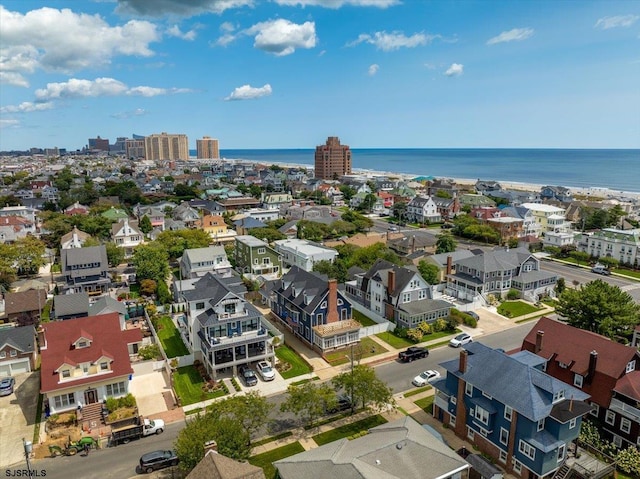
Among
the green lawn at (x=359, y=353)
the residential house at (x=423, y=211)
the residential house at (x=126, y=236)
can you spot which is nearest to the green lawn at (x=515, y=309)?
the green lawn at (x=359, y=353)

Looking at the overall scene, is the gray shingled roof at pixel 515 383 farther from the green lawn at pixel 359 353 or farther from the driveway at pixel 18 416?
the driveway at pixel 18 416

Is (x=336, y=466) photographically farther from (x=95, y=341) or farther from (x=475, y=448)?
(x=95, y=341)

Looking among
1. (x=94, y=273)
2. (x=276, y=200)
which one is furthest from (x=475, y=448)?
(x=276, y=200)

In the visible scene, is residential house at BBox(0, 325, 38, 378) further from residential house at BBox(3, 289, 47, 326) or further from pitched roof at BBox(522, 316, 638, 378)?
pitched roof at BBox(522, 316, 638, 378)

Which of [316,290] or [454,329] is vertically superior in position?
[316,290]

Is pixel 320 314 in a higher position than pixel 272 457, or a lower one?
higher

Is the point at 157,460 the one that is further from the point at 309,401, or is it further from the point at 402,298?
the point at 402,298

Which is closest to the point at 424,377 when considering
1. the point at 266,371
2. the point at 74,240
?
the point at 266,371
